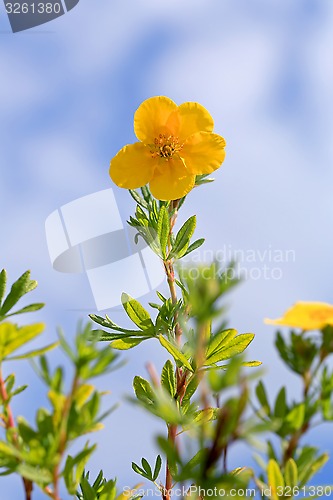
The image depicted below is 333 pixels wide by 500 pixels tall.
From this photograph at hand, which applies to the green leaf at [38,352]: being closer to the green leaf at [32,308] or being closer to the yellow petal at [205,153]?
the green leaf at [32,308]

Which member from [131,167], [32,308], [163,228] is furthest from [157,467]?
[131,167]

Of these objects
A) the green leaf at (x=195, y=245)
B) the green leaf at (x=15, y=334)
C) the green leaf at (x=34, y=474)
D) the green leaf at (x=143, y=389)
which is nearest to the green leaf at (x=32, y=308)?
the green leaf at (x=15, y=334)

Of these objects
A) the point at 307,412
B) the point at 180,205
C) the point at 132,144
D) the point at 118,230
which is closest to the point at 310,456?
the point at 307,412

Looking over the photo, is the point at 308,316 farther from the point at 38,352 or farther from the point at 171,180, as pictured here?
the point at 171,180

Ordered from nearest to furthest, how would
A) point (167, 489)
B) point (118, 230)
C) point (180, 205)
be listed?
point (167, 489) < point (180, 205) < point (118, 230)

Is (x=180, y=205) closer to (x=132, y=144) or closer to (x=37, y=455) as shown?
(x=132, y=144)

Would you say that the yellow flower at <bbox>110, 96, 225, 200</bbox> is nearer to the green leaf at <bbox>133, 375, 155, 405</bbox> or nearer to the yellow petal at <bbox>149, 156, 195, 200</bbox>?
the yellow petal at <bbox>149, 156, 195, 200</bbox>
